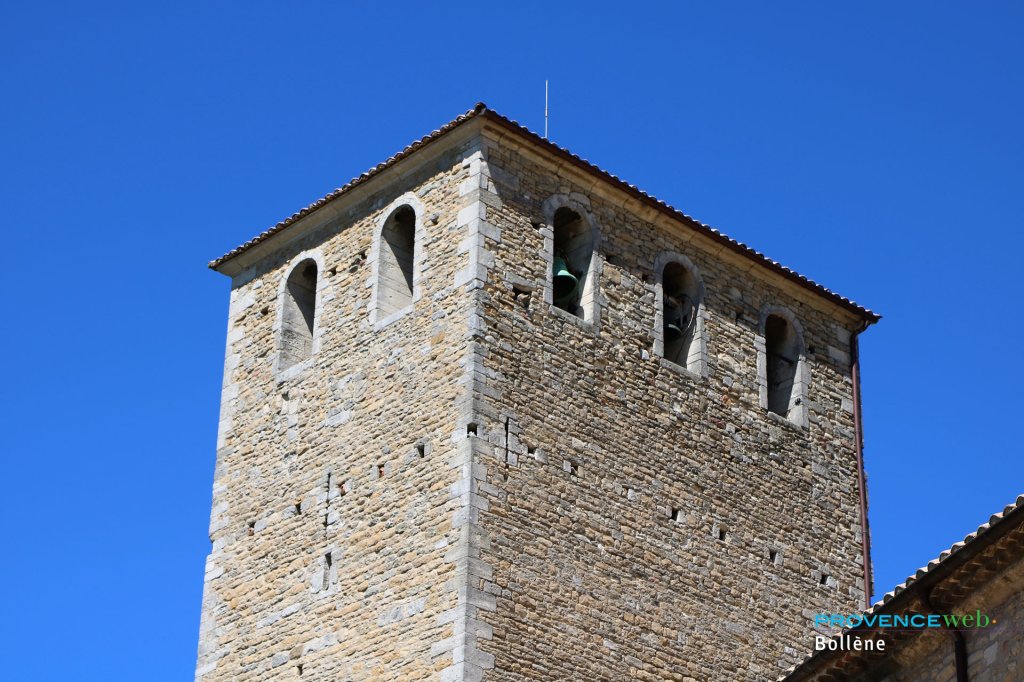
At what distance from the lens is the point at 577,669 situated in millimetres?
19672

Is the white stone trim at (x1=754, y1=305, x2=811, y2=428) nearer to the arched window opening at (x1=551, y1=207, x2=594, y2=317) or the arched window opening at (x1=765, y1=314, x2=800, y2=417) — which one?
the arched window opening at (x1=765, y1=314, x2=800, y2=417)

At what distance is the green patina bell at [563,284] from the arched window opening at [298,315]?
275 centimetres

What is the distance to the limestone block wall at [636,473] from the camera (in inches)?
784

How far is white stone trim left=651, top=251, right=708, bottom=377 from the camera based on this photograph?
22.3 meters

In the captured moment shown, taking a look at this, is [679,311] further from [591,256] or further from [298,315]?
[298,315]

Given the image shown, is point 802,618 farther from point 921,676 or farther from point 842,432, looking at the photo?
point 921,676

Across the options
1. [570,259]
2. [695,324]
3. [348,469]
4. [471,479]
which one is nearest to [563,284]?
[570,259]

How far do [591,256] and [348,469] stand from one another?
3398 mm

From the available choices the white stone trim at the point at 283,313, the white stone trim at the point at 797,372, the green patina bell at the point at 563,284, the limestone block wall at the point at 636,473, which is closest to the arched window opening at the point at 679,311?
the limestone block wall at the point at 636,473

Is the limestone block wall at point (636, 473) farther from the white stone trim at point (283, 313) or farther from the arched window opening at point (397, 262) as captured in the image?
the white stone trim at point (283, 313)

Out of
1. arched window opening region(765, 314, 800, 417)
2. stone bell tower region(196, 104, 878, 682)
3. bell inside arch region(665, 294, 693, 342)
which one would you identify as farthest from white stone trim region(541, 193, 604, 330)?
arched window opening region(765, 314, 800, 417)

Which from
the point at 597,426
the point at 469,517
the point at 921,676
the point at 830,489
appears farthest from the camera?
the point at 830,489

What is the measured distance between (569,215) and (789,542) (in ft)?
13.7

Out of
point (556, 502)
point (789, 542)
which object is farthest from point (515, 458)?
point (789, 542)
